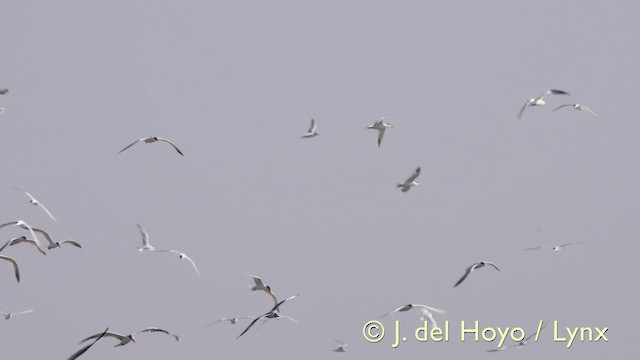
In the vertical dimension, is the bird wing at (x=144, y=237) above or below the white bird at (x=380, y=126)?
below

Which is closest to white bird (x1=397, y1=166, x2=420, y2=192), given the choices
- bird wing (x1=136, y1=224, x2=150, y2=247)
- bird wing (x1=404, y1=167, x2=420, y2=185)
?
bird wing (x1=404, y1=167, x2=420, y2=185)

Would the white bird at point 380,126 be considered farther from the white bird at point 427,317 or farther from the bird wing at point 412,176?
the white bird at point 427,317

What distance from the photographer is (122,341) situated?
4269 centimetres

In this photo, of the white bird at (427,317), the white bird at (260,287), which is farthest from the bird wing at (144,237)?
the white bird at (427,317)

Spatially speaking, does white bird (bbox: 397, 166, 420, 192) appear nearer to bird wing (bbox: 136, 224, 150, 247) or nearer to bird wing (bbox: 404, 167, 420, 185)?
bird wing (bbox: 404, 167, 420, 185)

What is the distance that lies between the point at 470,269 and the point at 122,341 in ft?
35.0

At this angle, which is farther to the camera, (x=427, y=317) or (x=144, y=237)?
(x=144, y=237)

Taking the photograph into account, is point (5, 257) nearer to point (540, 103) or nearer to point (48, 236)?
point (48, 236)

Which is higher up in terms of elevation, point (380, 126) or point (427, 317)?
point (380, 126)

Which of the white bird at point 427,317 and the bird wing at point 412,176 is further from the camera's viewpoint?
the bird wing at point 412,176

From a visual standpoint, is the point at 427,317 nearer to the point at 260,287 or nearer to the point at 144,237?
the point at 260,287

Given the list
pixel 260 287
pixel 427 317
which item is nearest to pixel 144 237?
pixel 260 287

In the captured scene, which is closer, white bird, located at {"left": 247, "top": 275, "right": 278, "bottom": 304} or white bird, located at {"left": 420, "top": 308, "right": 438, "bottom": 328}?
white bird, located at {"left": 420, "top": 308, "right": 438, "bottom": 328}

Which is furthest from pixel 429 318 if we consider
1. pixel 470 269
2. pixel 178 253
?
pixel 178 253
